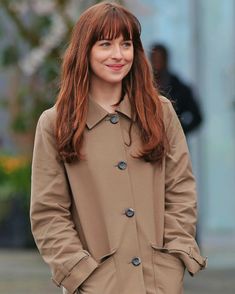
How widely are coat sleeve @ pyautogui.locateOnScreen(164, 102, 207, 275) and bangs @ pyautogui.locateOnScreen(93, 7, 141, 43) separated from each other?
364 mm

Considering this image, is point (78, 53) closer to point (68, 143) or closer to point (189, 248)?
point (68, 143)

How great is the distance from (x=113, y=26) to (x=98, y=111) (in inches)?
12.7

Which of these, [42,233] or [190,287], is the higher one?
[42,233]

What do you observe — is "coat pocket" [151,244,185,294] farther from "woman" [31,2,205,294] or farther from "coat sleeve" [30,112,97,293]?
"coat sleeve" [30,112,97,293]

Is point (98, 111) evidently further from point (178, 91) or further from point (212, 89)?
point (212, 89)

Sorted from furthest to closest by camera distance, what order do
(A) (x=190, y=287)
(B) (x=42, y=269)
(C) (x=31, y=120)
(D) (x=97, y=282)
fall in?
(C) (x=31, y=120) < (B) (x=42, y=269) < (A) (x=190, y=287) < (D) (x=97, y=282)

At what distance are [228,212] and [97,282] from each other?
27.6 feet

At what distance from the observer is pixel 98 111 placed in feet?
15.1

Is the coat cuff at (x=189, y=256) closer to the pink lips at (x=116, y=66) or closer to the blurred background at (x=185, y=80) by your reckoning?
the pink lips at (x=116, y=66)

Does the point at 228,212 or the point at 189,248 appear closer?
the point at 189,248

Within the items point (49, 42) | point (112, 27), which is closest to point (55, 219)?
point (112, 27)

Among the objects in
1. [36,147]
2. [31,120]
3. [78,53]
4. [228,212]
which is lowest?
[228,212]

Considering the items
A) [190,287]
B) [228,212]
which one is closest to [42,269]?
[190,287]

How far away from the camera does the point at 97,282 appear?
4473 millimetres
